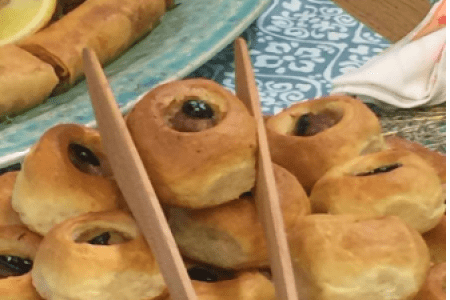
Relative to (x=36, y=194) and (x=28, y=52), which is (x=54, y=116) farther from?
(x=36, y=194)

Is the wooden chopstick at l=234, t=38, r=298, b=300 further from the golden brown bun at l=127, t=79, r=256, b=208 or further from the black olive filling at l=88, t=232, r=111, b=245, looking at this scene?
the black olive filling at l=88, t=232, r=111, b=245

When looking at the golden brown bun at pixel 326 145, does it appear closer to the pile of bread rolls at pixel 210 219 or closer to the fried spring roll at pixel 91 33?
the pile of bread rolls at pixel 210 219

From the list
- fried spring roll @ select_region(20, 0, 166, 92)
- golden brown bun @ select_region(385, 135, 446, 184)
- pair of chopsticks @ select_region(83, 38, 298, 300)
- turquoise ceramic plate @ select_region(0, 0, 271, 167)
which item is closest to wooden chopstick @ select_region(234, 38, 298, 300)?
pair of chopsticks @ select_region(83, 38, 298, 300)

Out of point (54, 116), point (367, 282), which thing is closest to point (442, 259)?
point (367, 282)

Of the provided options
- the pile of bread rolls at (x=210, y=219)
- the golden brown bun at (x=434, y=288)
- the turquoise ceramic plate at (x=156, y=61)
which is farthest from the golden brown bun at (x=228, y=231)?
the turquoise ceramic plate at (x=156, y=61)

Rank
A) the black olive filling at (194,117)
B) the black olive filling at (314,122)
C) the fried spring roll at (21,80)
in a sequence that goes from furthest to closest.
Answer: the fried spring roll at (21,80)
the black olive filling at (314,122)
the black olive filling at (194,117)

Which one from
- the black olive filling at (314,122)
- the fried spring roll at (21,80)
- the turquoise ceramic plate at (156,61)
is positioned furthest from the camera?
the fried spring roll at (21,80)

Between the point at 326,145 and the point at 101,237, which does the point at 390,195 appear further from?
the point at 101,237
